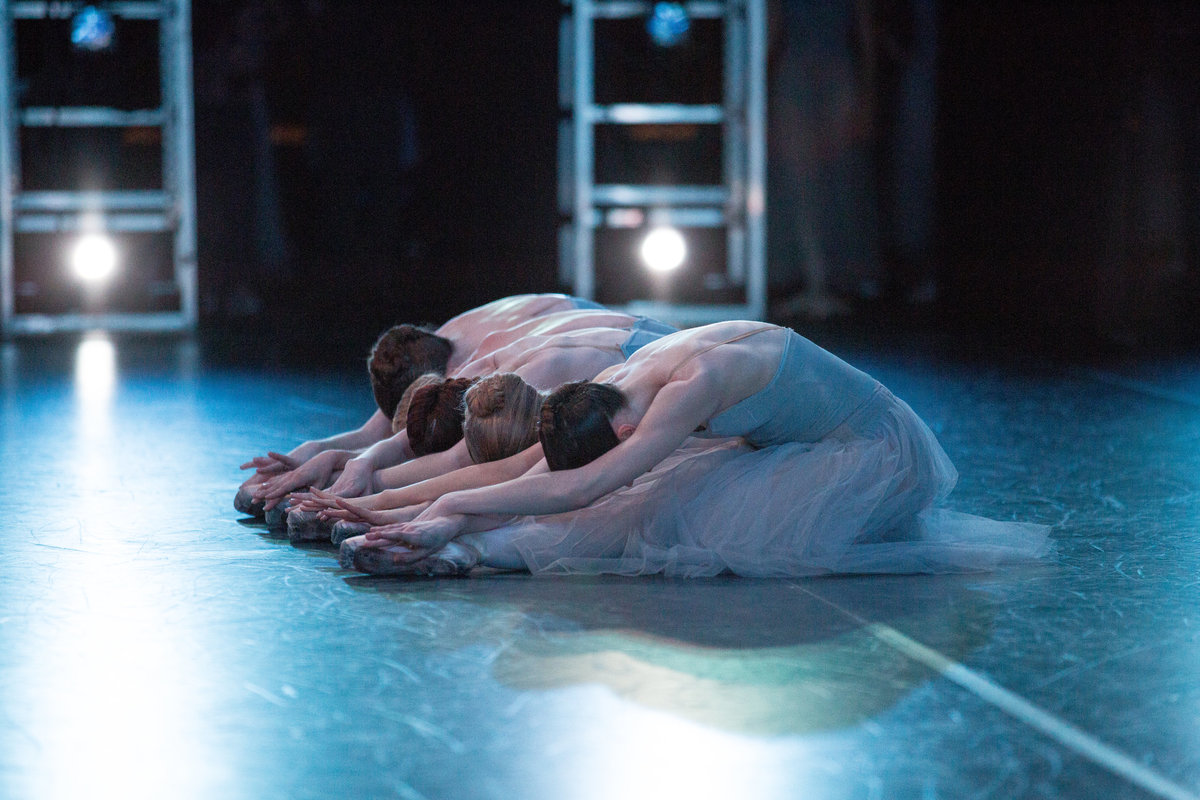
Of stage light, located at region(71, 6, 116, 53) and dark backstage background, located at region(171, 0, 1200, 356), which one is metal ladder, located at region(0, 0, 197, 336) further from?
dark backstage background, located at region(171, 0, 1200, 356)

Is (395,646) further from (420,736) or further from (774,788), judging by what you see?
(774,788)

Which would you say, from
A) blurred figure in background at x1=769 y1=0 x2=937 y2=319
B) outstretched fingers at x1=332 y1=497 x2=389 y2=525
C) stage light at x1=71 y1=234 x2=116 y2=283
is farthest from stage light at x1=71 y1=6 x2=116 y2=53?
outstretched fingers at x1=332 y1=497 x2=389 y2=525

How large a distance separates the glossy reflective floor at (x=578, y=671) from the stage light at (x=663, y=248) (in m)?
5.14

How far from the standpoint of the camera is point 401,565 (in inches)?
102

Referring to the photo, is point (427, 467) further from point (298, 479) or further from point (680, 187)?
point (680, 187)

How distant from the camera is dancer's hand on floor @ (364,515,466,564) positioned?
260 centimetres

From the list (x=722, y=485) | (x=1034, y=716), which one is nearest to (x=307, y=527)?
(x=722, y=485)

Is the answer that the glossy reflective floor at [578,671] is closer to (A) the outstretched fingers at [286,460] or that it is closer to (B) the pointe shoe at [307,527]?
(B) the pointe shoe at [307,527]

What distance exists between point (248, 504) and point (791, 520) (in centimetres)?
126

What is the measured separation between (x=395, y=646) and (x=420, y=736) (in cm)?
40

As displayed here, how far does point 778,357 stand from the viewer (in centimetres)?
275

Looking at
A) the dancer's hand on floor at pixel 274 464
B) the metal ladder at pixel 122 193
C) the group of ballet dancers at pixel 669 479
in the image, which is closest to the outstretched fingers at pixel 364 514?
the group of ballet dancers at pixel 669 479

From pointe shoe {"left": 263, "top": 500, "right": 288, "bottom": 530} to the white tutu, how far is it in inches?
24.4

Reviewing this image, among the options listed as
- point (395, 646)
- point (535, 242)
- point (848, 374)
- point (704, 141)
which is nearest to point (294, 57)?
point (535, 242)
